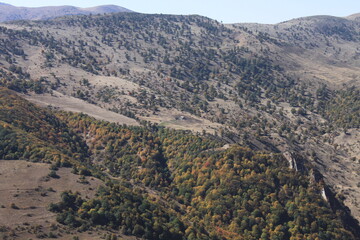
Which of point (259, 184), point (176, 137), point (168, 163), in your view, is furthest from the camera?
point (176, 137)

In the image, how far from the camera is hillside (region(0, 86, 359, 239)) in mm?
57000

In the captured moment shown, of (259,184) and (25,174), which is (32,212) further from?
(259,184)

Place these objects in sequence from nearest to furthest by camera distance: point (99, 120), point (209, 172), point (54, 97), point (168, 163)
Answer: point (209, 172) → point (168, 163) → point (99, 120) → point (54, 97)

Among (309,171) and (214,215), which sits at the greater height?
(309,171)

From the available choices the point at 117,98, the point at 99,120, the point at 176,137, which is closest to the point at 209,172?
the point at 176,137

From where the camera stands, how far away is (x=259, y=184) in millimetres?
82875

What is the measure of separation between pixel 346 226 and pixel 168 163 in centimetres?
5546

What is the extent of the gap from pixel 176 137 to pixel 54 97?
8250 centimetres

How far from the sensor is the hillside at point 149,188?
187 ft

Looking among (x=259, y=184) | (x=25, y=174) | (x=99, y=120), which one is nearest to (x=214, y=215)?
(x=259, y=184)

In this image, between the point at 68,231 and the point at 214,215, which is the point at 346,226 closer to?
the point at 214,215

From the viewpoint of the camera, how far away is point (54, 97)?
→ 537 feet

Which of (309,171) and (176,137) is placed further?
(176,137)

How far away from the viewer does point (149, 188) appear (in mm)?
93250
